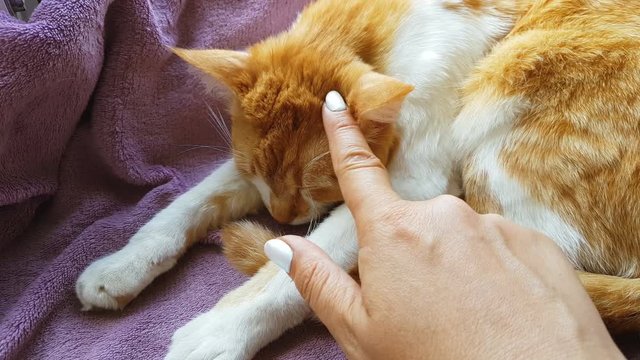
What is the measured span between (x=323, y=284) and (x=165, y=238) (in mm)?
541

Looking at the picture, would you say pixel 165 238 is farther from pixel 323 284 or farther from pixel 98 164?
pixel 323 284

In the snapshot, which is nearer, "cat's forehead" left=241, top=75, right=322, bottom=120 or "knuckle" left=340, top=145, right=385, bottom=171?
"knuckle" left=340, top=145, right=385, bottom=171

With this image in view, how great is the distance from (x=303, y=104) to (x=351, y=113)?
0.38 feet

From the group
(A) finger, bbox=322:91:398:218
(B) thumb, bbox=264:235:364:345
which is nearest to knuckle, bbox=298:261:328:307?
(B) thumb, bbox=264:235:364:345

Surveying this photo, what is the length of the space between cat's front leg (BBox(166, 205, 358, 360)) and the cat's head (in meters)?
0.15

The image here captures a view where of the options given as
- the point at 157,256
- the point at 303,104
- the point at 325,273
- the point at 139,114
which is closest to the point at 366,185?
the point at 325,273

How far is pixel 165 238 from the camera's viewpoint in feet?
4.31

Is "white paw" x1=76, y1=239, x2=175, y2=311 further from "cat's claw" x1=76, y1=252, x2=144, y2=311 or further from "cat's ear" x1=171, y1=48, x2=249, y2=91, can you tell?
"cat's ear" x1=171, y1=48, x2=249, y2=91

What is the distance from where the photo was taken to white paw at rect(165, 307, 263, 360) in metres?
1.11

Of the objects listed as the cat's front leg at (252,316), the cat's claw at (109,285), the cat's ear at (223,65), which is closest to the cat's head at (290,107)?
the cat's ear at (223,65)

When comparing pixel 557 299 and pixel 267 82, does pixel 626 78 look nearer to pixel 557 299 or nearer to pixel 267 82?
pixel 557 299

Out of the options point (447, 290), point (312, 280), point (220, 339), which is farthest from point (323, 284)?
point (220, 339)

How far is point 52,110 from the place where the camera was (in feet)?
4.32

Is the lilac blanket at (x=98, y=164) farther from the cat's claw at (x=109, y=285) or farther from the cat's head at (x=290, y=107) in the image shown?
the cat's head at (x=290, y=107)
